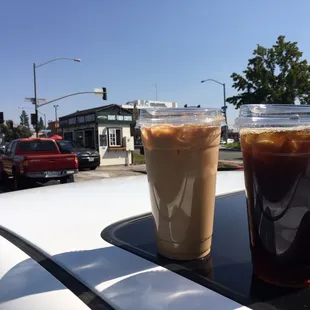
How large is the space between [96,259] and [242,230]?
1.97 ft

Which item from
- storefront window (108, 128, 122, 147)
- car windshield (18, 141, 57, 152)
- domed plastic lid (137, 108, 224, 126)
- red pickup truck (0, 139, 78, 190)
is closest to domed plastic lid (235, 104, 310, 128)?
domed plastic lid (137, 108, 224, 126)

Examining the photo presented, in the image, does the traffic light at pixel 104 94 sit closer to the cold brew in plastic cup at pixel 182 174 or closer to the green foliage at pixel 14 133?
the cold brew in plastic cup at pixel 182 174

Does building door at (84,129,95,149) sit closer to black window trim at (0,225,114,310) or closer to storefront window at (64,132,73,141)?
storefront window at (64,132,73,141)

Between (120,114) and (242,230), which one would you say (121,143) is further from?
(242,230)

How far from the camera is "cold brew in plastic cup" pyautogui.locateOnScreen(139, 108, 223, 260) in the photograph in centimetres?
111

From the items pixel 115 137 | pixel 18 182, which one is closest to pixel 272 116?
pixel 18 182

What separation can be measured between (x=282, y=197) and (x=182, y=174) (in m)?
0.32

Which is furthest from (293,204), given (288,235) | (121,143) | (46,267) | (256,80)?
(256,80)

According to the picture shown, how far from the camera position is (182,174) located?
1.11m

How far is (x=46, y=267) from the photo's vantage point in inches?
45.3

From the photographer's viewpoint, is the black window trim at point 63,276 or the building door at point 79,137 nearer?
the black window trim at point 63,276

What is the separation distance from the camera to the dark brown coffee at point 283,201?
906mm

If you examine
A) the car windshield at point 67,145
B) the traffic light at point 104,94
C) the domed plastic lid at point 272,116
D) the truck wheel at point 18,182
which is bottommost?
the truck wheel at point 18,182

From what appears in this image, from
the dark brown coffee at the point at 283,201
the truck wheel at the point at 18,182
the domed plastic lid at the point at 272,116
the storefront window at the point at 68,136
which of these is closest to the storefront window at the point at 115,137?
the storefront window at the point at 68,136
